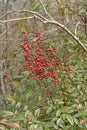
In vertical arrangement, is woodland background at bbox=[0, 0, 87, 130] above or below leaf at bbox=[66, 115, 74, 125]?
above

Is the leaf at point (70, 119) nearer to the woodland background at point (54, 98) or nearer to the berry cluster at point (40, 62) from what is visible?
the woodland background at point (54, 98)

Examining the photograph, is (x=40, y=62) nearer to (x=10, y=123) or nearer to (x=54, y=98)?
(x=54, y=98)

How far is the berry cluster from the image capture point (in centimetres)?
179

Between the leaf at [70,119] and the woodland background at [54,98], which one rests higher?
the woodland background at [54,98]

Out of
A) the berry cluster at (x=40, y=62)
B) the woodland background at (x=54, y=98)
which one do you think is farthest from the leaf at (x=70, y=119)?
the berry cluster at (x=40, y=62)

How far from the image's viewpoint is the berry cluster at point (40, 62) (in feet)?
5.88

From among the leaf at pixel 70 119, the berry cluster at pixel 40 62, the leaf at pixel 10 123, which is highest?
the berry cluster at pixel 40 62

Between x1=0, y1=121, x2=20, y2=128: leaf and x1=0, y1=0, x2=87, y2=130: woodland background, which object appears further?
x1=0, y1=0, x2=87, y2=130: woodland background

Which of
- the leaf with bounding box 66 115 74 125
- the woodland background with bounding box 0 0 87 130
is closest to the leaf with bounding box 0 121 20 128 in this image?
the woodland background with bounding box 0 0 87 130

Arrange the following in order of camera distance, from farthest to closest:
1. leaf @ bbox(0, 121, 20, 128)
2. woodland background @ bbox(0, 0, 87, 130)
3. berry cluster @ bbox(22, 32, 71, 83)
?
berry cluster @ bbox(22, 32, 71, 83) → woodland background @ bbox(0, 0, 87, 130) → leaf @ bbox(0, 121, 20, 128)

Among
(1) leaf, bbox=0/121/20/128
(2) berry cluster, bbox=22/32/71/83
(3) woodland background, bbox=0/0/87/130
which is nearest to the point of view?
(1) leaf, bbox=0/121/20/128

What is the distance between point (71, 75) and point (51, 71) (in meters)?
0.21

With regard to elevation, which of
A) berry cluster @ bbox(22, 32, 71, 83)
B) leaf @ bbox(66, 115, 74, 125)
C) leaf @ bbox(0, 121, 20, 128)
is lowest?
leaf @ bbox(66, 115, 74, 125)

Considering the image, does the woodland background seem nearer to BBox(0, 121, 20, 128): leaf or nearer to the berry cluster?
BBox(0, 121, 20, 128): leaf
